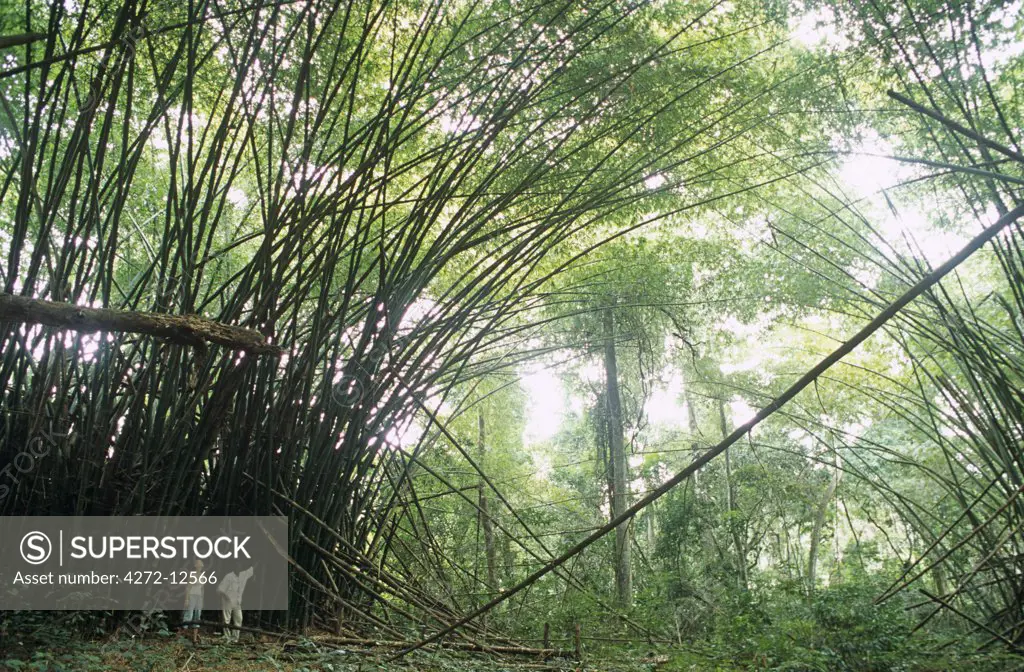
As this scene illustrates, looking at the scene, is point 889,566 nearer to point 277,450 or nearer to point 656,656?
point 656,656

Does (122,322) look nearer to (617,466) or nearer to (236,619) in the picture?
(236,619)

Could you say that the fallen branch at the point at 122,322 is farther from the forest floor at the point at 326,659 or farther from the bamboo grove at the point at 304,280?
the forest floor at the point at 326,659

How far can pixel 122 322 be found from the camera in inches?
53.4

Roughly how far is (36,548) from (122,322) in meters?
1.33

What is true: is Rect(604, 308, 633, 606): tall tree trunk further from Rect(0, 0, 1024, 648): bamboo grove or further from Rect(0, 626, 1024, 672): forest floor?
Rect(0, 0, 1024, 648): bamboo grove

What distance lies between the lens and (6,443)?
2.25m

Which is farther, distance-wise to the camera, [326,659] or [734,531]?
[734,531]

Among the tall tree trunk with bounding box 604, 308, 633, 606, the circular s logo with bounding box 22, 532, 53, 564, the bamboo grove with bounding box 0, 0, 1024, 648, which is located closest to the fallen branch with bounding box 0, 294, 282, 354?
the bamboo grove with bounding box 0, 0, 1024, 648

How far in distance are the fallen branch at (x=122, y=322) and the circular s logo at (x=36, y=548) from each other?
121 centimetres

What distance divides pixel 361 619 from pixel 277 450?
0.86 metres

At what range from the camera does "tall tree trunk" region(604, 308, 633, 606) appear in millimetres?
6273

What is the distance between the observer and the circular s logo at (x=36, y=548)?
7.23 feet

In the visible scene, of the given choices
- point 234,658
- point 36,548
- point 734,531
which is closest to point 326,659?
point 234,658

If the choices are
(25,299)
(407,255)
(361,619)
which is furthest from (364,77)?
(25,299)
